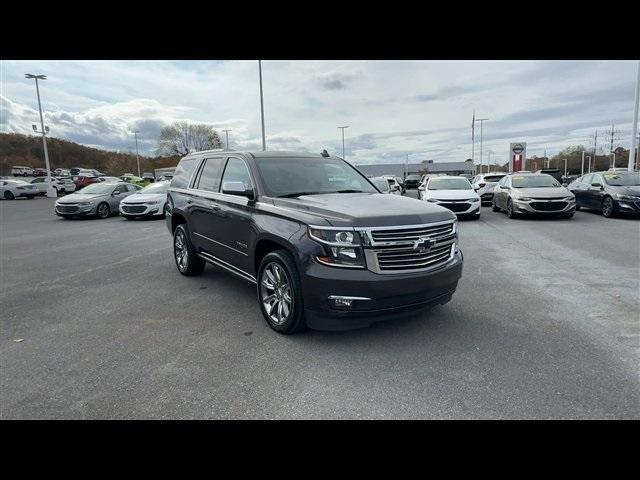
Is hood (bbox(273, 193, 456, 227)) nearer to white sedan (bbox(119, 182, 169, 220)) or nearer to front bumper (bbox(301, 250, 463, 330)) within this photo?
front bumper (bbox(301, 250, 463, 330))

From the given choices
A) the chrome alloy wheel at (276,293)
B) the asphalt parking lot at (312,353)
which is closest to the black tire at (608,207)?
the asphalt parking lot at (312,353)

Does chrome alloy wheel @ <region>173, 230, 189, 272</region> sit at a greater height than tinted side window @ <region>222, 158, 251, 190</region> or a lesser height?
lesser

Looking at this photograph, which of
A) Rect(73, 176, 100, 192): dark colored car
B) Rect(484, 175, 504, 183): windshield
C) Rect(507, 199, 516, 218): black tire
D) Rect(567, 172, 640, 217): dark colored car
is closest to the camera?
Rect(567, 172, 640, 217): dark colored car

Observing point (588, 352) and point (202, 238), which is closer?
point (588, 352)

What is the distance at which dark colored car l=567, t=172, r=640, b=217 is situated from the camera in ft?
40.9

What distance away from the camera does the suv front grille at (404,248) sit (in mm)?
3605

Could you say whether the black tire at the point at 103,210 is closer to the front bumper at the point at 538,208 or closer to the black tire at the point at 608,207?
the front bumper at the point at 538,208

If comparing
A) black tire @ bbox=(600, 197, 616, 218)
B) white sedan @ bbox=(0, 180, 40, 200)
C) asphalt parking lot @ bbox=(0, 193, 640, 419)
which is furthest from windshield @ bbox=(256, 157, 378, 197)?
white sedan @ bbox=(0, 180, 40, 200)

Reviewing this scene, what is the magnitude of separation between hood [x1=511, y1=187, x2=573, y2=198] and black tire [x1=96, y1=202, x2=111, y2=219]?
15898mm

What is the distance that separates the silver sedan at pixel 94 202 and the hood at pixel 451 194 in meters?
13.0

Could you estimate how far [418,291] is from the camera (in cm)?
371
